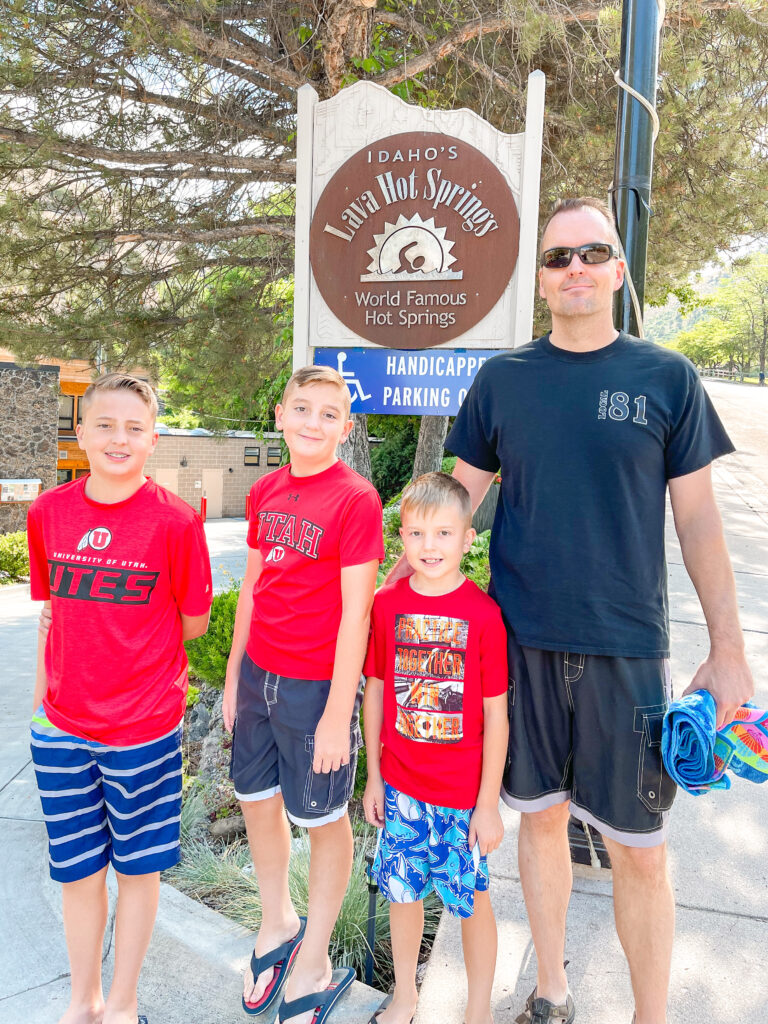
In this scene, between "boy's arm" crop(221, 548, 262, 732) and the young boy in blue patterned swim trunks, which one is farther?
"boy's arm" crop(221, 548, 262, 732)

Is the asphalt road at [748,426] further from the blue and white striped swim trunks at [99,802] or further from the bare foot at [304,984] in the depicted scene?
the blue and white striped swim trunks at [99,802]

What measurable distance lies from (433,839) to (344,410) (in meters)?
1.18

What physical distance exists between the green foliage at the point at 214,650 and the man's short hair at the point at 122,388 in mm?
2545

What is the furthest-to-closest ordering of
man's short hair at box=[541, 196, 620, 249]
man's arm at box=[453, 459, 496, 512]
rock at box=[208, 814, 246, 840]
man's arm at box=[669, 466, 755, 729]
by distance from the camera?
rock at box=[208, 814, 246, 840], man's arm at box=[453, 459, 496, 512], man's short hair at box=[541, 196, 620, 249], man's arm at box=[669, 466, 755, 729]

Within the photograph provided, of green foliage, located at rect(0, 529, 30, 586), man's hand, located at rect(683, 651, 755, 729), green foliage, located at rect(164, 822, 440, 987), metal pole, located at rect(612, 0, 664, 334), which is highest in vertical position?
metal pole, located at rect(612, 0, 664, 334)

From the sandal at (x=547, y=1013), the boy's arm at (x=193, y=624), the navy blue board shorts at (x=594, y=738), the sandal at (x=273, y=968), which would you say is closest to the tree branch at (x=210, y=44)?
the boy's arm at (x=193, y=624)

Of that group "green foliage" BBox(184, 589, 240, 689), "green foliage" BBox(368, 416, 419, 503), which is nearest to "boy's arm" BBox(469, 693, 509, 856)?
"green foliage" BBox(184, 589, 240, 689)

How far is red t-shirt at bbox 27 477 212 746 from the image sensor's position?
1895mm

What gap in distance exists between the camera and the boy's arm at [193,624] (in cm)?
206

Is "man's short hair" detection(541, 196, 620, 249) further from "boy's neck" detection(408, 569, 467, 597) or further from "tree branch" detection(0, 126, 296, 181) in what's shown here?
"tree branch" detection(0, 126, 296, 181)

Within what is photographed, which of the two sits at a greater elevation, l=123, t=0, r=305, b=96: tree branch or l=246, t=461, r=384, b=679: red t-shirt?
l=123, t=0, r=305, b=96: tree branch

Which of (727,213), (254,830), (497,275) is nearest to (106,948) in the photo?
(254,830)

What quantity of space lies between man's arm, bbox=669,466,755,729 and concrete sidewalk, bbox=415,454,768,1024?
928mm

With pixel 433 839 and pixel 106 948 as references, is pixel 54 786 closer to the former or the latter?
pixel 106 948
